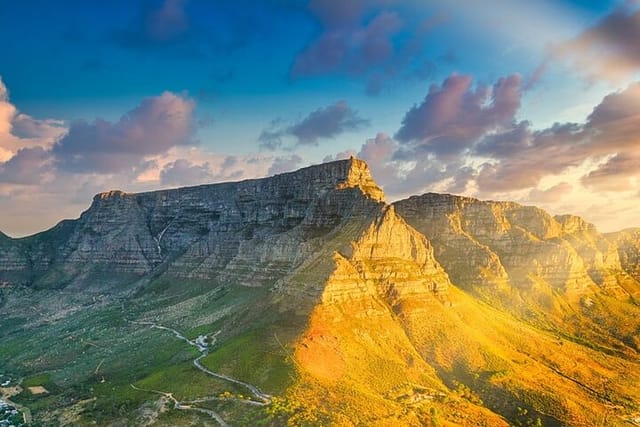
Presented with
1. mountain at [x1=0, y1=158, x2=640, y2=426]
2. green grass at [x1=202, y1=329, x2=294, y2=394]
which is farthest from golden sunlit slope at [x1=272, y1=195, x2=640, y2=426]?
green grass at [x1=202, y1=329, x2=294, y2=394]

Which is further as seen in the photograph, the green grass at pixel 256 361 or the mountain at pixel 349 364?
the green grass at pixel 256 361

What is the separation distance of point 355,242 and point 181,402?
64.7 metres

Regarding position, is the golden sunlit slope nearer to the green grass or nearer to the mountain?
the mountain

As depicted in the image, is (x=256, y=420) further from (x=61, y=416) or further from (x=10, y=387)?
(x=10, y=387)

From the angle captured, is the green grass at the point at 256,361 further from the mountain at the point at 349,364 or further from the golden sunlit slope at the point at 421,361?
the golden sunlit slope at the point at 421,361

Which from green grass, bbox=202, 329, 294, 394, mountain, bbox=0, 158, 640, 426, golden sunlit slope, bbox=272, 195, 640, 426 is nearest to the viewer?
mountain, bbox=0, 158, 640, 426

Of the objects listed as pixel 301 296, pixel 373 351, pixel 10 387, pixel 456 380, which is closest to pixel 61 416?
pixel 10 387

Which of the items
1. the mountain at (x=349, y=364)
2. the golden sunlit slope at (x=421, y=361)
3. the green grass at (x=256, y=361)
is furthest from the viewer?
the green grass at (x=256, y=361)

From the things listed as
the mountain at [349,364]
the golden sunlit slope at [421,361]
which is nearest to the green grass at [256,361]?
the mountain at [349,364]

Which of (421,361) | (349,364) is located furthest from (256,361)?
(421,361)

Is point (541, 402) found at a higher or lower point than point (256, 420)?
lower

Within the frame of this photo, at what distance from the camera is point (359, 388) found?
112000mm

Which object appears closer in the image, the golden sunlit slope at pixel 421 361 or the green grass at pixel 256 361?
the golden sunlit slope at pixel 421 361

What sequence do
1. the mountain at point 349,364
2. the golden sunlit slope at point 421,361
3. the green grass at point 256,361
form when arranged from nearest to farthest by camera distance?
the mountain at point 349,364 < the golden sunlit slope at point 421,361 < the green grass at point 256,361
